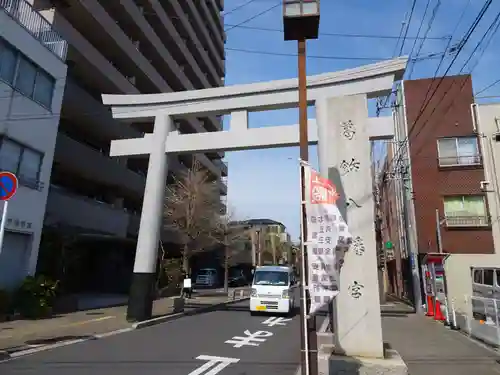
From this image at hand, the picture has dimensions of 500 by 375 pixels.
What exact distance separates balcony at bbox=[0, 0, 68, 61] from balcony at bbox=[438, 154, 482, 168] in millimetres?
17576

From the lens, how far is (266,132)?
12117 mm

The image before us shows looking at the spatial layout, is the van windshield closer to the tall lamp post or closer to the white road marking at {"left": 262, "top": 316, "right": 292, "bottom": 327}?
the white road marking at {"left": 262, "top": 316, "right": 292, "bottom": 327}

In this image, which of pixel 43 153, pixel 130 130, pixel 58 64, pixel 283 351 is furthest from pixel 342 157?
pixel 130 130

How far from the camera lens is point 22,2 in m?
13.5

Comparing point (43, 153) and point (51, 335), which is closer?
point (51, 335)

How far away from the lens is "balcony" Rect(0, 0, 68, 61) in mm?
12961

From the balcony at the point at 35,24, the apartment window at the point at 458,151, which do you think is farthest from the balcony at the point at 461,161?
the balcony at the point at 35,24

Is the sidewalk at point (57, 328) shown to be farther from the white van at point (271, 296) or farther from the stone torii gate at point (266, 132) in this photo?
the white van at point (271, 296)

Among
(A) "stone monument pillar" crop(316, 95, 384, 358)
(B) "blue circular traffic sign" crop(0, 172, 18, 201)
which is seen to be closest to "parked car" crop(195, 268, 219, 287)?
(B) "blue circular traffic sign" crop(0, 172, 18, 201)

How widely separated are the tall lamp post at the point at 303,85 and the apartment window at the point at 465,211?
15139mm

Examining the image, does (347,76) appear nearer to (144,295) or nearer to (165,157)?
(165,157)

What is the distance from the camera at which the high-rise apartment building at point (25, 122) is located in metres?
12.2

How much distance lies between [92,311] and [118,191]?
12067mm

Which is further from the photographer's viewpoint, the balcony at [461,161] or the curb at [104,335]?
the balcony at [461,161]
